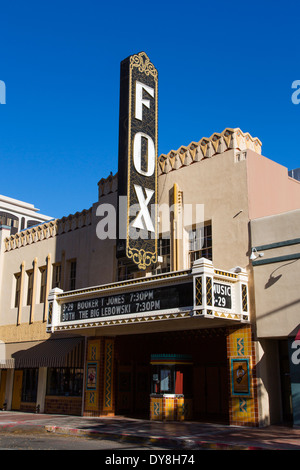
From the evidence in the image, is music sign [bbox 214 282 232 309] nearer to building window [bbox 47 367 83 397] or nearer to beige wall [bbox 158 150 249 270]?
beige wall [bbox 158 150 249 270]

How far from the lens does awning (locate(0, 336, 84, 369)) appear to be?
22.2 meters

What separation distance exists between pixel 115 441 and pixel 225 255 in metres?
7.08

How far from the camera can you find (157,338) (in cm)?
2173

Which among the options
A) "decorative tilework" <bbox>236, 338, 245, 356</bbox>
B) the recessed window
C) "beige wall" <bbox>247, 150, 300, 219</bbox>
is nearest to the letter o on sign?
"beige wall" <bbox>247, 150, 300, 219</bbox>

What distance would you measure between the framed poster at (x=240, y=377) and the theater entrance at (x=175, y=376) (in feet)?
5.99

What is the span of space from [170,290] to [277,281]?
132 inches

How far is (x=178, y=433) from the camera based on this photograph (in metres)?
14.4

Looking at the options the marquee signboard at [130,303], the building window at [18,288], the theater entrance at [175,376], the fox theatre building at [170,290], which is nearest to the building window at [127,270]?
the fox theatre building at [170,290]

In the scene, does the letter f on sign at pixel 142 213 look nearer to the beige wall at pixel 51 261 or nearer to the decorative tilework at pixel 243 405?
the beige wall at pixel 51 261

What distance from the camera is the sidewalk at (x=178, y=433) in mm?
12328

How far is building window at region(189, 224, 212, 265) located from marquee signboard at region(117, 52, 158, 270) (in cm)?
140

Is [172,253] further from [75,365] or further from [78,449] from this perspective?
[78,449]

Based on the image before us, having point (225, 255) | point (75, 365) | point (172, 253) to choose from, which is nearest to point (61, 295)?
point (75, 365)
